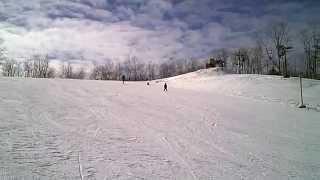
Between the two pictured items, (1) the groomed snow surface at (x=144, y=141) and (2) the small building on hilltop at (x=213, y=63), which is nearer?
(1) the groomed snow surface at (x=144, y=141)

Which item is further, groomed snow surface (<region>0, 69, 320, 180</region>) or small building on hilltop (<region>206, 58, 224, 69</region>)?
small building on hilltop (<region>206, 58, 224, 69</region>)

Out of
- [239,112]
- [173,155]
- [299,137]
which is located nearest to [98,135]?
[173,155]

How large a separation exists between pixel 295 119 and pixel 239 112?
4487 mm

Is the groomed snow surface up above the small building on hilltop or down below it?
below

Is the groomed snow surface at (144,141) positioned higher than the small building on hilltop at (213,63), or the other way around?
the small building on hilltop at (213,63)

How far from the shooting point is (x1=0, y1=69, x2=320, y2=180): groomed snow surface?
33.3ft

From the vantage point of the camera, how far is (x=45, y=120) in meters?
16.8

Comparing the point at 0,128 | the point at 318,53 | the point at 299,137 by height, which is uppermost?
the point at 318,53

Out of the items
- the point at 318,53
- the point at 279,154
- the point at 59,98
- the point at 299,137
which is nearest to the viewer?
the point at 279,154

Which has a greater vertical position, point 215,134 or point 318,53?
point 318,53

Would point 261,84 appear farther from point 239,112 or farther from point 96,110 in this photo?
point 96,110

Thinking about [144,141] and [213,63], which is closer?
[144,141]

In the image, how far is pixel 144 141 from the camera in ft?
46.5

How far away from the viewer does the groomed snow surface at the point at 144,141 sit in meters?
10.1
